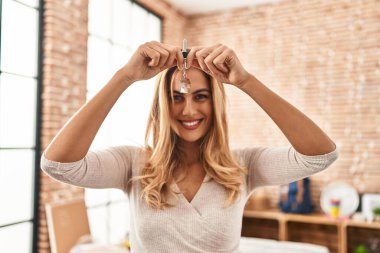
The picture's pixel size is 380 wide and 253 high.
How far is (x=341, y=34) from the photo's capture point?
4430mm

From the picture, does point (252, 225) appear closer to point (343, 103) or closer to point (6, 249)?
point (343, 103)

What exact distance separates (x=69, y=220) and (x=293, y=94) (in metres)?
2.93

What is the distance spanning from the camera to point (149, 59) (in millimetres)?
1116

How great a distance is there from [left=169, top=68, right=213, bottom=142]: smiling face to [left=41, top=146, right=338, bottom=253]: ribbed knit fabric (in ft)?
0.60

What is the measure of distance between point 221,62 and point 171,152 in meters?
0.42

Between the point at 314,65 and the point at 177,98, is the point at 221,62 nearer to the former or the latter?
the point at 177,98

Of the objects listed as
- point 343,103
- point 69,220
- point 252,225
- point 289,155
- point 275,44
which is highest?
point 275,44

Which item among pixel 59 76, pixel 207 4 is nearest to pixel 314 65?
pixel 207 4

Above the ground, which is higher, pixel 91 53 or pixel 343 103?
pixel 91 53

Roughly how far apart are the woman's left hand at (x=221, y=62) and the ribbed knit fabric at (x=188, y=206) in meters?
0.28

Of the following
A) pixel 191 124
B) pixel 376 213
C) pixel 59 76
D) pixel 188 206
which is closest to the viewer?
pixel 188 206

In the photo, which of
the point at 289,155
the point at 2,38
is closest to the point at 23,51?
the point at 2,38

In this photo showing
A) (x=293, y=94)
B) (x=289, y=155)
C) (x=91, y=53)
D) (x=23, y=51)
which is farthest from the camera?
(x=293, y=94)

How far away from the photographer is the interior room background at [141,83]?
2.99 m
